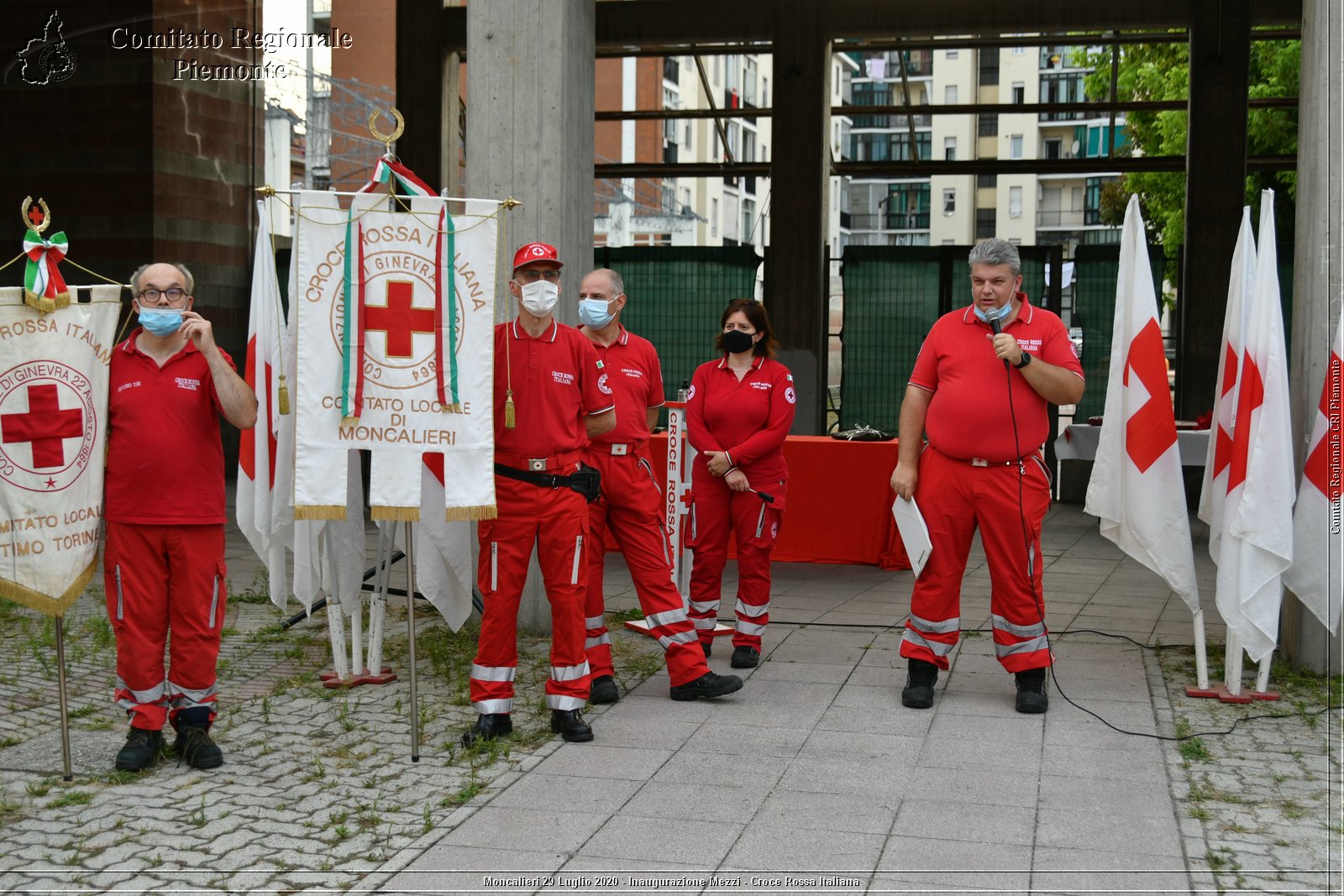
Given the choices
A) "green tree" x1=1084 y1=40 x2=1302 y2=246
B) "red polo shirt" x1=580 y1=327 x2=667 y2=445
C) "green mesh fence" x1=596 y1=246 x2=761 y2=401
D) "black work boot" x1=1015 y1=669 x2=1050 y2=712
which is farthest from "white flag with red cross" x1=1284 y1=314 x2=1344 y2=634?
"green tree" x1=1084 y1=40 x2=1302 y2=246

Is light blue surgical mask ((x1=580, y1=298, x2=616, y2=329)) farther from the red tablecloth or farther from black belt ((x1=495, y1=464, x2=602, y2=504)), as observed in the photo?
the red tablecloth

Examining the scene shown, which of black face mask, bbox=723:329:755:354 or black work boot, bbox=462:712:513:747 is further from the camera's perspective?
black face mask, bbox=723:329:755:354

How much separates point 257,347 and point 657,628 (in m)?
2.52

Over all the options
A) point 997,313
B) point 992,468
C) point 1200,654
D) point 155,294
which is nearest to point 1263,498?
point 1200,654

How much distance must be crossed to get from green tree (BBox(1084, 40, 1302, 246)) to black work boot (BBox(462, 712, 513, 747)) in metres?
12.7

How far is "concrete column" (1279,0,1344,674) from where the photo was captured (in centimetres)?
683

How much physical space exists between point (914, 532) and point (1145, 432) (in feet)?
4.39

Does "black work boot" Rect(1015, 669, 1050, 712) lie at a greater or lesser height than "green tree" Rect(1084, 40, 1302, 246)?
lesser

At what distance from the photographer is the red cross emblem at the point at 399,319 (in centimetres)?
550

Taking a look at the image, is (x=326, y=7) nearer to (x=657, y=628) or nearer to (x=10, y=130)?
(x=10, y=130)

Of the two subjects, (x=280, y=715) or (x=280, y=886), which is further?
(x=280, y=715)

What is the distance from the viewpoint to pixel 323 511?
560cm

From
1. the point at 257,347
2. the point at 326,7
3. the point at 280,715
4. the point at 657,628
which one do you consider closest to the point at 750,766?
the point at 657,628

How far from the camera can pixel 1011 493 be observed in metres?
6.39
